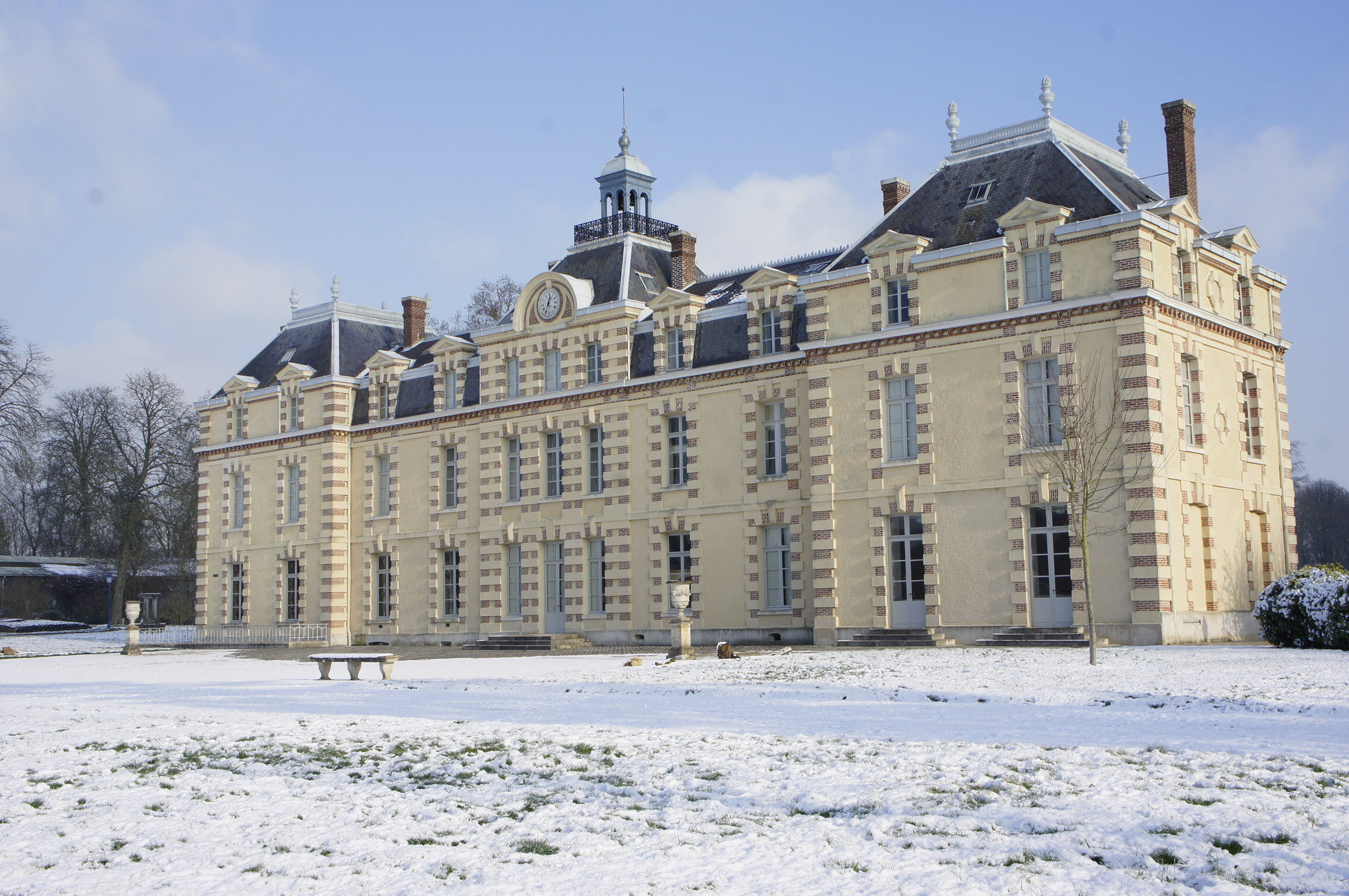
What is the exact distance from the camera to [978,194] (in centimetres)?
2464

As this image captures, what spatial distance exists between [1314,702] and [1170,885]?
6.87 meters

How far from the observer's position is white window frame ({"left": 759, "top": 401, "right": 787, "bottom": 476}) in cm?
2730

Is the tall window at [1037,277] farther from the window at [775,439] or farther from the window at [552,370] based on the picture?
the window at [552,370]

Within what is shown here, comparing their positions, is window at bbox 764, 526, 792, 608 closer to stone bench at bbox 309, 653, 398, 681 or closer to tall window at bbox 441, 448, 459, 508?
tall window at bbox 441, 448, 459, 508

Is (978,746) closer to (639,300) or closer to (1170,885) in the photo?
(1170,885)

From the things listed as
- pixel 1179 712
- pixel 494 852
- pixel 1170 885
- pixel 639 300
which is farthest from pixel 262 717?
pixel 639 300

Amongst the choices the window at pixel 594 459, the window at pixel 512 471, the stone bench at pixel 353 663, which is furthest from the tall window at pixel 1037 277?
the window at pixel 512 471

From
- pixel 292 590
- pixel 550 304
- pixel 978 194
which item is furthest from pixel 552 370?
pixel 978 194

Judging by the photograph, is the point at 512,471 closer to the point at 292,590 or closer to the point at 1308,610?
the point at 292,590

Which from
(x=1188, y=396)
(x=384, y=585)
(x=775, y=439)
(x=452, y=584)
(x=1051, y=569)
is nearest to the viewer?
(x=1051, y=569)

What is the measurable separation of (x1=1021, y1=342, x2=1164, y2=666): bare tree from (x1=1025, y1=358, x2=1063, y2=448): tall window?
2 centimetres

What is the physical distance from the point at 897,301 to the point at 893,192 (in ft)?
14.2

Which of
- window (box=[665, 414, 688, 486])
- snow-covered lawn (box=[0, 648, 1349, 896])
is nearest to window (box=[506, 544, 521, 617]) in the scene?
window (box=[665, 414, 688, 486])

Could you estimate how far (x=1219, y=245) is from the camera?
81.5 feet
